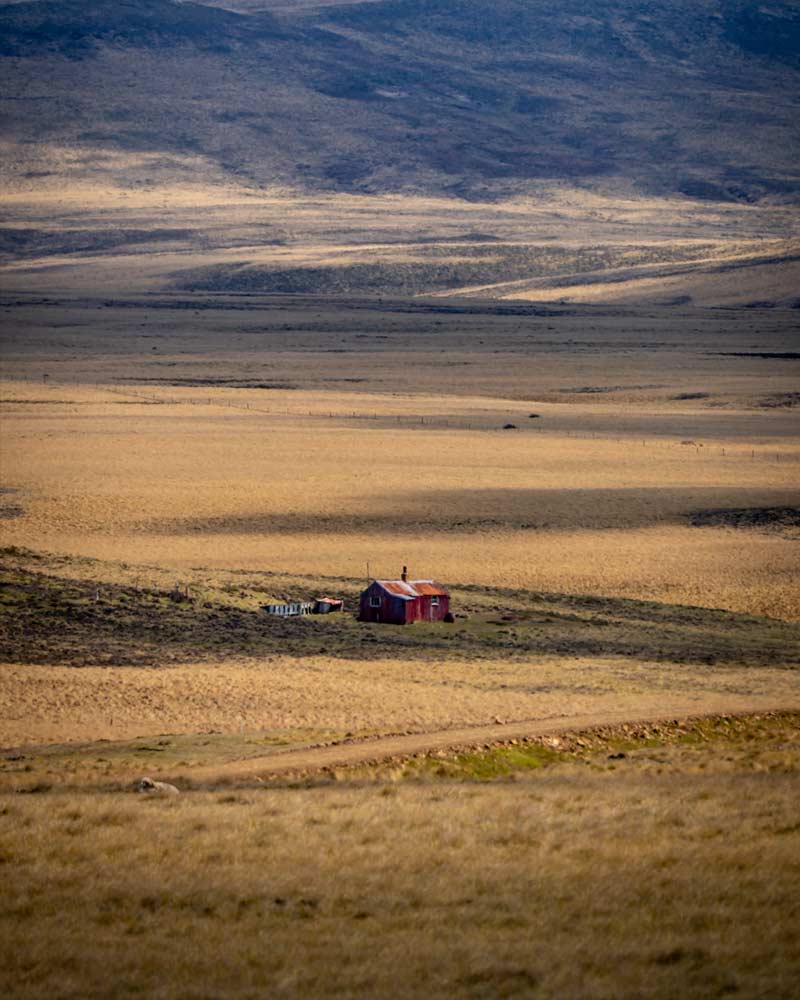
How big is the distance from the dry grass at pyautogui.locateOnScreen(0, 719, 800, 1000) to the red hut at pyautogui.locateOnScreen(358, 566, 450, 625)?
37.9ft

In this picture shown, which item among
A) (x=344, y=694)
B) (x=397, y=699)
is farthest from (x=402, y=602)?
(x=397, y=699)

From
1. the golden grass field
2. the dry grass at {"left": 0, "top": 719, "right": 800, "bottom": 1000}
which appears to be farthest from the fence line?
the dry grass at {"left": 0, "top": 719, "right": 800, "bottom": 1000}

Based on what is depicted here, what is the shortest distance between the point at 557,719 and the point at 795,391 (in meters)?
54.5

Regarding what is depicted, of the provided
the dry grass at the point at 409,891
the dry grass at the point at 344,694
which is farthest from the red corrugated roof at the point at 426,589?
the dry grass at the point at 409,891

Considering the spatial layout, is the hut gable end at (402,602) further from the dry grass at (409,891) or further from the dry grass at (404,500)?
the dry grass at (409,891)

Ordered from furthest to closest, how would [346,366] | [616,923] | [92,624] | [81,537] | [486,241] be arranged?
1. [486,241]
2. [346,366]
3. [81,537]
4. [92,624]
5. [616,923]

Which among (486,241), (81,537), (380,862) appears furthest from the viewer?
(486,241)

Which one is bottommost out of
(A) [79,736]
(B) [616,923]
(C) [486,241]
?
(A) [79,736]

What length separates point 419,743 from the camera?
18.8 meters

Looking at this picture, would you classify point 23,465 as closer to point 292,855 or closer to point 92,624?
point 92,624

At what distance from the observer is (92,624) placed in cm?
2702

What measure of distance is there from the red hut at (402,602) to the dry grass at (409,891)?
37.9 feet

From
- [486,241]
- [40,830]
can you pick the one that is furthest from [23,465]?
[486,241]

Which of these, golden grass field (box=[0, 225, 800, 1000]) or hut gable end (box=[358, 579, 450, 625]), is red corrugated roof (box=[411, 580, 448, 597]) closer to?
hut gable end (box=[358, 579, 450, 625])
